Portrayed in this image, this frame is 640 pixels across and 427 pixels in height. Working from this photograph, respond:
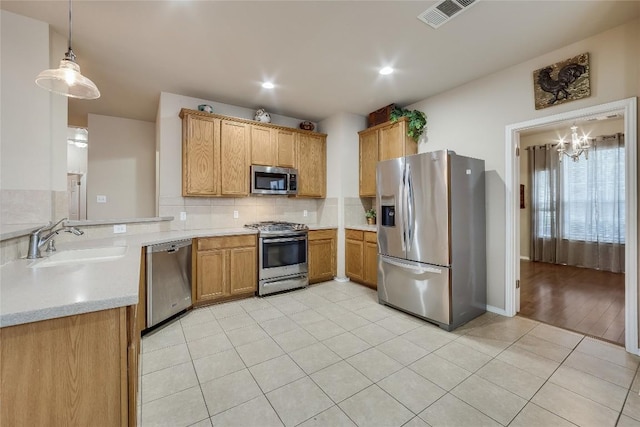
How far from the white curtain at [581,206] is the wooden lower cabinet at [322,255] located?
462cm

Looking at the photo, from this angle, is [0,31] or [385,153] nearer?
[0,31]

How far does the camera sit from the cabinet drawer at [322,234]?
13.7ft

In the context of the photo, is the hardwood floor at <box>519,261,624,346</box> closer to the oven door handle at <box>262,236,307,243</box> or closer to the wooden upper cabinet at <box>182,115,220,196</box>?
the oven door handle at <box>262,236,307,243</box>

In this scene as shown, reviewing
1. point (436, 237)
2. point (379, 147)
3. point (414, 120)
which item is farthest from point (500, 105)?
point (436, 237)

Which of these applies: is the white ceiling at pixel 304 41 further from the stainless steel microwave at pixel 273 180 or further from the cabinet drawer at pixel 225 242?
the cabinet drawer at pixel 225 242

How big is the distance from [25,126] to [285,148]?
2.80 m

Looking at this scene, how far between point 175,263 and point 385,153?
3.16 metres

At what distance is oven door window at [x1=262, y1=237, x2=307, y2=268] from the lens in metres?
3.69

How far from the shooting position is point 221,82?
10.9 ft

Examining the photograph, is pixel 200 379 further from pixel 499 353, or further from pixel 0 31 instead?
pixel 0 31

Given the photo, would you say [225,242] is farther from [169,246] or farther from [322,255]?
[322,255]

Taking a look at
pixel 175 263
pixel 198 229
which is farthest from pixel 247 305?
pixel 198 229

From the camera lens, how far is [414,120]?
376 cm

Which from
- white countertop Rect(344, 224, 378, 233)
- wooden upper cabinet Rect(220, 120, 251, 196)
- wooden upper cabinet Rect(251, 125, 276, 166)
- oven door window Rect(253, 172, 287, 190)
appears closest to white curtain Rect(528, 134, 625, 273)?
white countertop Rect(344, 224, 378, 233)
